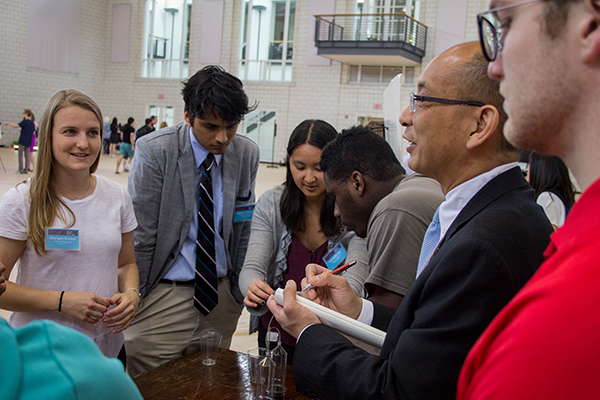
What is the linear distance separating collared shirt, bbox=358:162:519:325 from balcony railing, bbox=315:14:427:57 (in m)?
15.6

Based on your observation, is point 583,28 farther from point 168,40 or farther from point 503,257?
point 168,40

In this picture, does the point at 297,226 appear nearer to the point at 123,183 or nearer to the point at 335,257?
the point at 335,257

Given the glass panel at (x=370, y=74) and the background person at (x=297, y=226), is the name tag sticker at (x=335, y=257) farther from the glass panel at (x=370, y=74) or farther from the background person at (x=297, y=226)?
the glass panel at (x=370, y=74)

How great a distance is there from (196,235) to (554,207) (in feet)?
7.24

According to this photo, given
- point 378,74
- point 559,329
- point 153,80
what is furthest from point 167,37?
point 559,329

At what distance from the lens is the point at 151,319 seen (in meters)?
2.41

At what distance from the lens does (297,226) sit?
2430 mm

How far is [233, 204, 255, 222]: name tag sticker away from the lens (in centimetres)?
265

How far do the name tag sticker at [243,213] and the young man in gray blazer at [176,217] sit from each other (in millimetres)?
161

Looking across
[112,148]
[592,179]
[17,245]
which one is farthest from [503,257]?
[112,148]

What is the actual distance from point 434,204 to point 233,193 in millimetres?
1264

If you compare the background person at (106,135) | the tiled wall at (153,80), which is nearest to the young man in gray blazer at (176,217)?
the tiled wall at (153,80)

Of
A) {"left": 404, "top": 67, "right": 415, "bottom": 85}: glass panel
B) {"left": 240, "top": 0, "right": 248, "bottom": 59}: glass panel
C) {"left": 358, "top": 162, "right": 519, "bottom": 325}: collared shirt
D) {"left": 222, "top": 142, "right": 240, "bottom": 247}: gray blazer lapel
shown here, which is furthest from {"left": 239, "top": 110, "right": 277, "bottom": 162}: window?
{"left": 358, "top": 162, "right": 519, "bottom": 325}: collared shirt

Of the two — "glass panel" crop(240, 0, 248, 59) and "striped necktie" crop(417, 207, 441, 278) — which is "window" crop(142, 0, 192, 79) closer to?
"glass panel" crop(240, 0, 248, 59)
